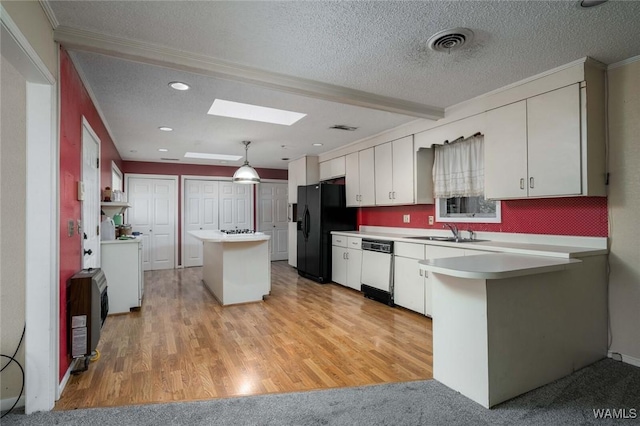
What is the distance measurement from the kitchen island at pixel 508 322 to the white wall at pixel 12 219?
8.63 feet

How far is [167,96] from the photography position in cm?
331

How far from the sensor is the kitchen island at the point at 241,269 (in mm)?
4289

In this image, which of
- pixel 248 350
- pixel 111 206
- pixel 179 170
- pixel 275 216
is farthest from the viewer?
pixel 275 216

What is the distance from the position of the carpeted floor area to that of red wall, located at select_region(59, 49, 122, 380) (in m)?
0.72

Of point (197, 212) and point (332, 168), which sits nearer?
point (332, 168)

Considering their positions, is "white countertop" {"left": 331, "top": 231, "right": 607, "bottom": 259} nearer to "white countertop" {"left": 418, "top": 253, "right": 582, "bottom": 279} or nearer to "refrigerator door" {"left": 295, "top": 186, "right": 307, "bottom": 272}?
"white countertop" {"left": 418, "top": 253, "right": 582, "bottom": 279}

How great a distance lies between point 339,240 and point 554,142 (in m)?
3.27

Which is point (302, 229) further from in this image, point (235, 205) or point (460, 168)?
point (460, 168)

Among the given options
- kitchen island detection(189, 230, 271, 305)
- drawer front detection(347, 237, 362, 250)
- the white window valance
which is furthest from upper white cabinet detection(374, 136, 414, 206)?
kitchen island detection(189, 230, 271, 305)

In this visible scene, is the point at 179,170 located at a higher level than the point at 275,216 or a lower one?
higher

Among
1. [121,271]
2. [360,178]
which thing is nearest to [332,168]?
[360,178]

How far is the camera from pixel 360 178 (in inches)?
211

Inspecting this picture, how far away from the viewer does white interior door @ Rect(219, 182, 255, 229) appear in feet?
25.8

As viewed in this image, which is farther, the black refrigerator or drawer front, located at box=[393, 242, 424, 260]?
the black refrigerator
